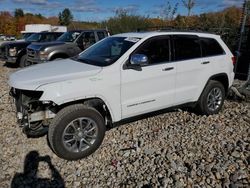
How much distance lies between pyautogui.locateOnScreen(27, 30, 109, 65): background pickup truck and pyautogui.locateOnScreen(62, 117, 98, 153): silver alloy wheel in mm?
6378

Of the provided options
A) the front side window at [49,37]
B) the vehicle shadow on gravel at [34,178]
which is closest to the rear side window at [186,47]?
the vehicle shadow on gravel at [34,178]

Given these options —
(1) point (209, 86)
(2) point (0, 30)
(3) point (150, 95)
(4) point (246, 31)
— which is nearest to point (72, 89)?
(3) point (150, 95)

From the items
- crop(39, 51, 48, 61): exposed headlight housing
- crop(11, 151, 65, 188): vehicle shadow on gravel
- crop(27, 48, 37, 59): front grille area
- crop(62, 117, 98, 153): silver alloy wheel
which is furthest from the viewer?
crop(27, 48, 37, 59): front grille area

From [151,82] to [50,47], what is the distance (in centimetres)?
636

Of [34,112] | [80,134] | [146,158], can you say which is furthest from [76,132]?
[146,158]

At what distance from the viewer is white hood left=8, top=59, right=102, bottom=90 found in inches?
154

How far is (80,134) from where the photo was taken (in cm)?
413

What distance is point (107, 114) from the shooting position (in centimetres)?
444

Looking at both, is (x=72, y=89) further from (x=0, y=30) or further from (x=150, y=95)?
(x=0, y=30)

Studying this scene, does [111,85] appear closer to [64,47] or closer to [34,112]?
[34,112]

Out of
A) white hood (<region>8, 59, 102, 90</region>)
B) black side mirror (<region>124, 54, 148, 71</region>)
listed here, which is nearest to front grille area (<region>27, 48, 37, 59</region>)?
white hood (<region>8, 59, 102, 90</region>)

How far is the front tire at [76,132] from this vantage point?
3.89 metres

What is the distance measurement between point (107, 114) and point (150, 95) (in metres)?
0.85

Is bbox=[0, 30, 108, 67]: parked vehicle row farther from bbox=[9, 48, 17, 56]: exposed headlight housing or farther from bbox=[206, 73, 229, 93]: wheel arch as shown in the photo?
bbox=[206, 73, 229, 93]: wheel arch
